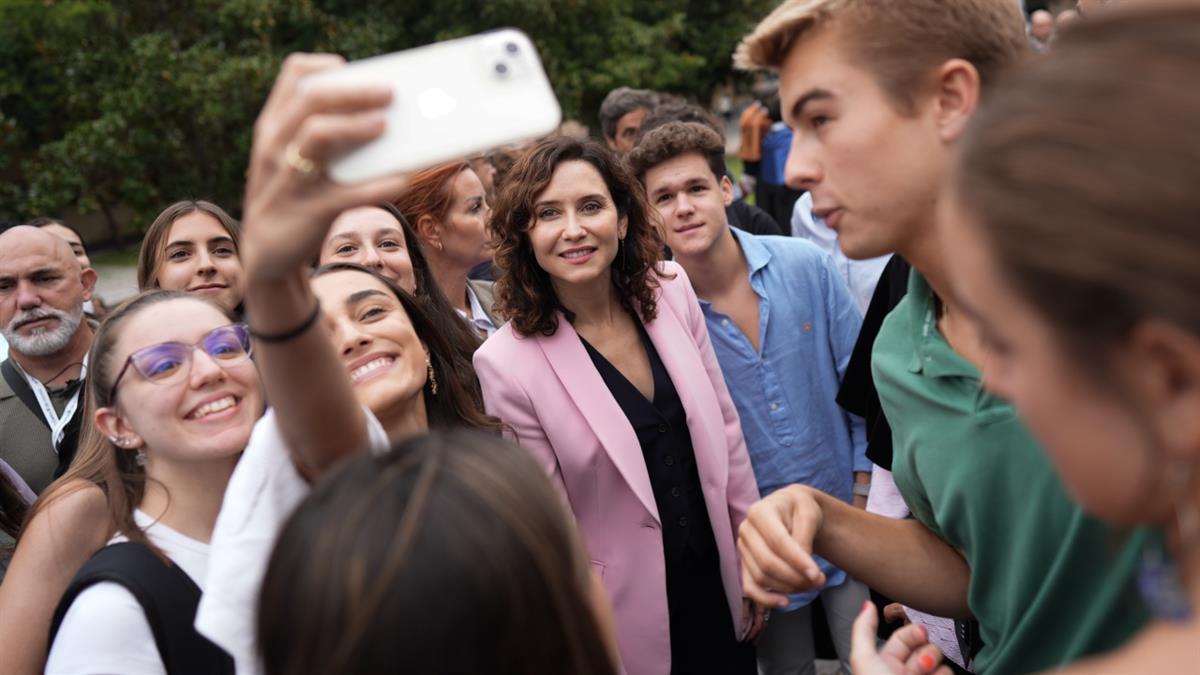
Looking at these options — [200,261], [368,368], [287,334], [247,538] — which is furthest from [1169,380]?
→ [200,261]

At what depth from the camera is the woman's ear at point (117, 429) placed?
239 centimetres

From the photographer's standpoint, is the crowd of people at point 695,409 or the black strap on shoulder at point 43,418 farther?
the black strap on shoulder at point 43,418

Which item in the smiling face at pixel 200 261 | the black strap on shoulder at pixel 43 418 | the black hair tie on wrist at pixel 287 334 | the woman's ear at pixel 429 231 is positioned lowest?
the black strap on shoulder at pixel 43 418

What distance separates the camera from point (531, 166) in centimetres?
356

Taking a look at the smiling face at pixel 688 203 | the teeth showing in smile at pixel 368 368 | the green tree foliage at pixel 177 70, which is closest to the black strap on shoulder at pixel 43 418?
the teeth showing in smile at pixel 368 368

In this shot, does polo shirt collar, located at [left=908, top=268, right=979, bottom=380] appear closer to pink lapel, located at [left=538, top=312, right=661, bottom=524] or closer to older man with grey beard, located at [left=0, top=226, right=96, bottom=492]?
pink lapel, located at [left=538, top=312, right=661, bottom=524]

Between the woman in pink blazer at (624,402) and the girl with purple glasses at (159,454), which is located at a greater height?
the girl with purple glasses at (159,454)

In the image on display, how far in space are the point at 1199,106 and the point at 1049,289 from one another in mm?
218

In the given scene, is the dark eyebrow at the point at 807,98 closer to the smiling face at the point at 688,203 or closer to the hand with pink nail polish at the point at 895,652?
the hand with pink nail polish at the point at 895,652

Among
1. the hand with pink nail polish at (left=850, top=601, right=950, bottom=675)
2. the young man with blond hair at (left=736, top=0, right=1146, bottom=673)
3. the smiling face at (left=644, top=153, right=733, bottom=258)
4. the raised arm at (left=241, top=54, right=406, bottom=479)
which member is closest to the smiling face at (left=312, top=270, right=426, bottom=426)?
the raised arm at (left=241, top=54, right=406, bottom=479)

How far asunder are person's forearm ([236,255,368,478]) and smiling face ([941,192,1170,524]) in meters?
0.90

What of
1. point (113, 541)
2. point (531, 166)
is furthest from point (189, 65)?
point (113, 541)

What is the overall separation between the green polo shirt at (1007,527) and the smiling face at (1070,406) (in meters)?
0.55

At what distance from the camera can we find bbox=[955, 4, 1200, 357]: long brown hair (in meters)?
0.93
